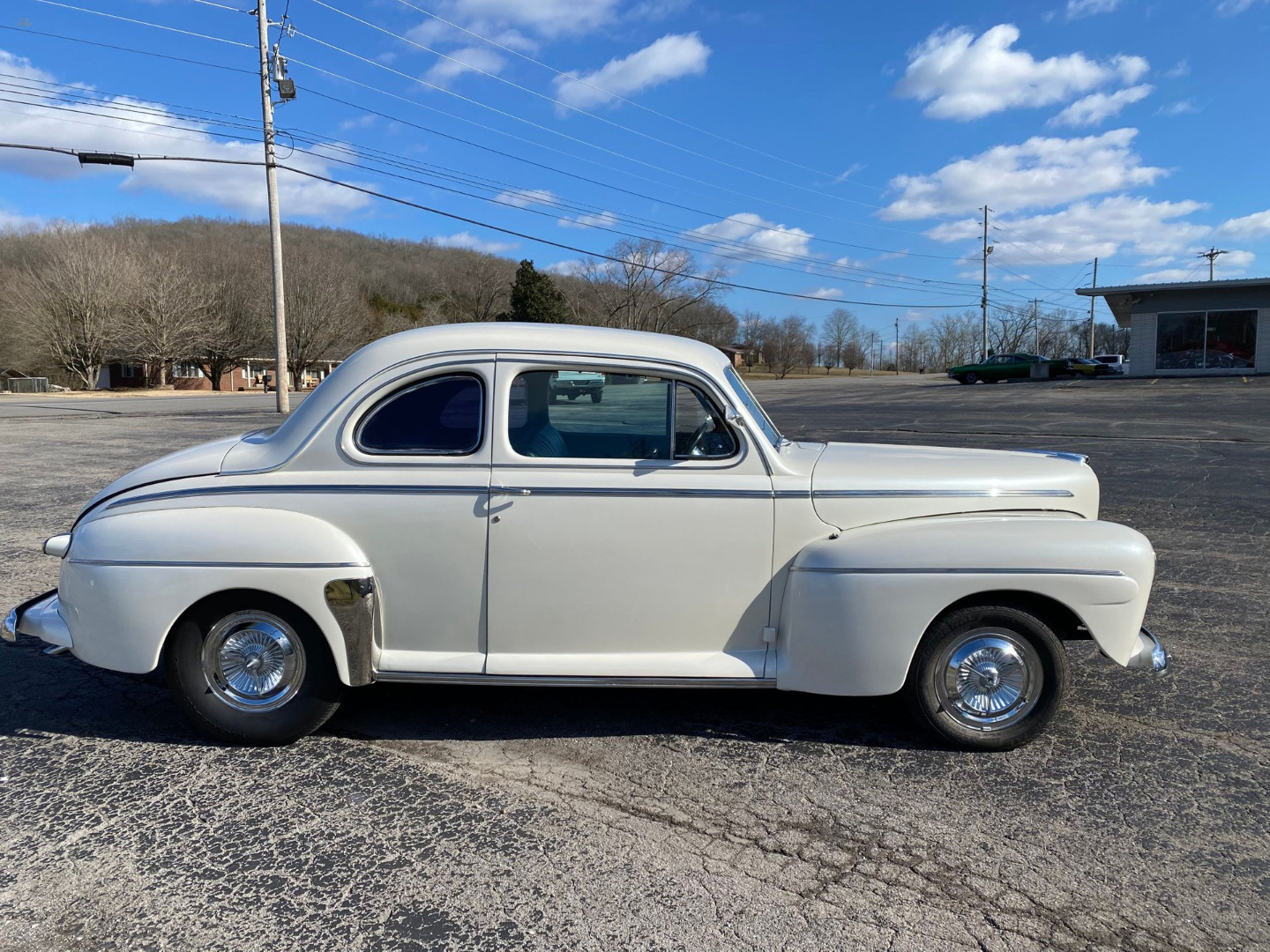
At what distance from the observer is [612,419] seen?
3.79 meters

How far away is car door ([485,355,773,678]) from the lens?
3.59 metres

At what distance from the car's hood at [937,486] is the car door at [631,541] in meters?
0.34

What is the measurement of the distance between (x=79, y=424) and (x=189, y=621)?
23891 millimetres

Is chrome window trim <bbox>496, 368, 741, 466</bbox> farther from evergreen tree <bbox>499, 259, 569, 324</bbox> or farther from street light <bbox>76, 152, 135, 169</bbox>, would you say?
evergreen tree <bbox>499, 259, 569, 324</bbox>

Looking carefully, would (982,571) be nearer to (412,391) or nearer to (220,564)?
(412,391)

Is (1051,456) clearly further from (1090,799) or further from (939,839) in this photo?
(939,839)

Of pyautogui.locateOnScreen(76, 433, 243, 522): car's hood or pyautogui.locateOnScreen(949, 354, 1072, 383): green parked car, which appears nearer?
pyautogui.locateOnScreen(76, 433, 243, 522): car's hood

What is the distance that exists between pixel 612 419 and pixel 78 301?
213ft

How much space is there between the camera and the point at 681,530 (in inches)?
142

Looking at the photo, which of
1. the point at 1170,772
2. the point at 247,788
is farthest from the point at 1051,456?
the point at 247,788

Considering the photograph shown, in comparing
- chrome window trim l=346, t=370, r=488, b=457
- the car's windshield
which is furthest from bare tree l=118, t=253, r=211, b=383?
the car's windshield

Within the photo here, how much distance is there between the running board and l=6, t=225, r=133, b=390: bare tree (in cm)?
6425

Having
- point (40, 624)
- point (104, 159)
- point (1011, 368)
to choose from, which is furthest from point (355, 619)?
point (1011, 368)

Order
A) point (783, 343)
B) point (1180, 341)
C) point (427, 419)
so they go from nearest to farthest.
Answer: point (427, 419) < point (1180, 341) < point (783, 343)
